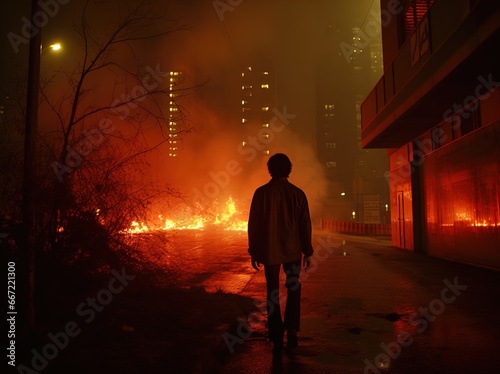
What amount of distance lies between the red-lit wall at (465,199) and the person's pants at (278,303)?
20.9 ft

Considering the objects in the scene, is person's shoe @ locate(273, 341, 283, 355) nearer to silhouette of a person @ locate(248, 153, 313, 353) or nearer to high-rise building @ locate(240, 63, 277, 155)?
silhouette of a person @ locate(248, 153, 313, 353)

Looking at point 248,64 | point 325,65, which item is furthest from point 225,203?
point 325,65

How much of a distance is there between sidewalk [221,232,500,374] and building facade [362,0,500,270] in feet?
6.38

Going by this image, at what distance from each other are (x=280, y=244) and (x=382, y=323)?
1.94 metres

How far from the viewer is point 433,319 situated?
491cm

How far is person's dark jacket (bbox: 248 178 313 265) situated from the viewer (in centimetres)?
378

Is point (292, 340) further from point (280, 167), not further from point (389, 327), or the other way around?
point (280, 167)

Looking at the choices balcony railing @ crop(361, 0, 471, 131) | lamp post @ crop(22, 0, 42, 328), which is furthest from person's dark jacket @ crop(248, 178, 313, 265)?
balcony railing @ crop(361, 0, 471, 131)

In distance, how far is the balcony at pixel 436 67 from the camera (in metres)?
6.53

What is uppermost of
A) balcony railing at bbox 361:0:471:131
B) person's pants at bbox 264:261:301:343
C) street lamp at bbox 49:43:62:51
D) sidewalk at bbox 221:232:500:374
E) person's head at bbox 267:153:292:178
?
balcony railing at bbox 361:0:471:131

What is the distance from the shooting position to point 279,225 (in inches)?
151

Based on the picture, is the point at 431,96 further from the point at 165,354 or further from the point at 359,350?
the point at 165,354

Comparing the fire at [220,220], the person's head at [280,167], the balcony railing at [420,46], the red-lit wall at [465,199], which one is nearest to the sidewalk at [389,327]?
the red-lit wall at [465,199]

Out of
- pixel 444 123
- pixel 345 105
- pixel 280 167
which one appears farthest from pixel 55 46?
pixel 345 105
